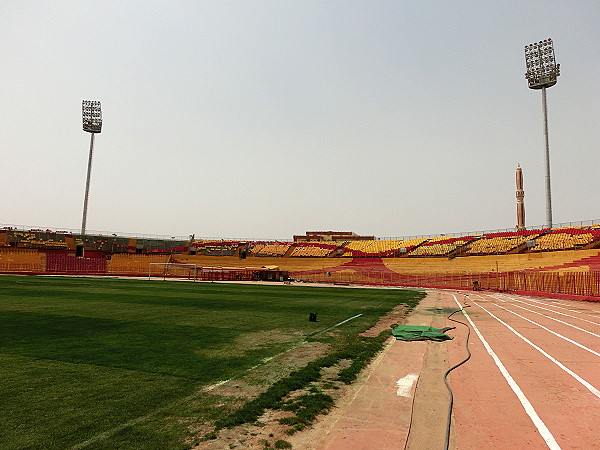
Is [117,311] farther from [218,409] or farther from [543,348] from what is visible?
[543,348]

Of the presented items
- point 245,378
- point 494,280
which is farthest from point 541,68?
point 245,378

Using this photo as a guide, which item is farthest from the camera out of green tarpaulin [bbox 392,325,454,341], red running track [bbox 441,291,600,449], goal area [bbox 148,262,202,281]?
goal area [bbox 148,262,202,281]

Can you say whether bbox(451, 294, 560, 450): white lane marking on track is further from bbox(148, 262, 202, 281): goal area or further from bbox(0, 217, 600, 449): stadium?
bbox(148, 262, 202, 281): goal area

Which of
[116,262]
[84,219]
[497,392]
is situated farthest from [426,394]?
[84,219]

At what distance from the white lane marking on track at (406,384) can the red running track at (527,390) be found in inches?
27.8

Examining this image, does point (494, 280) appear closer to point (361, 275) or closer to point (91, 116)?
point (361, 275)

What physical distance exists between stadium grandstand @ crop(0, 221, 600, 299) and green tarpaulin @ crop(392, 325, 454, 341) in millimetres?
25658

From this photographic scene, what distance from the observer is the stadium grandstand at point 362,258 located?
137 feet

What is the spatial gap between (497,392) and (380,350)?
3288 millimetres

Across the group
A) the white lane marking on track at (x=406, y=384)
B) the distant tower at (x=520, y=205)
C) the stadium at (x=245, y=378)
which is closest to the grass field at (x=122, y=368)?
the stadium at (x=245, y=378)

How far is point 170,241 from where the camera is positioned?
78.9 m

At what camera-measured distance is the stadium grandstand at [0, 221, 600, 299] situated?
41.8 metres

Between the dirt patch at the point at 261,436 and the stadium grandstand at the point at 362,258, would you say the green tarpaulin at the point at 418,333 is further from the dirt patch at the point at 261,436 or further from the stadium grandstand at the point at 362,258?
the stadium grandstand at the point at 362,258

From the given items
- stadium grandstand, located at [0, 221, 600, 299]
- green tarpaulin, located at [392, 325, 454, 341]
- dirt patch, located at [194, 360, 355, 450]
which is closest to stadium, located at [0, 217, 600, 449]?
dirt patch, located at [194, 360, 355, 450]
